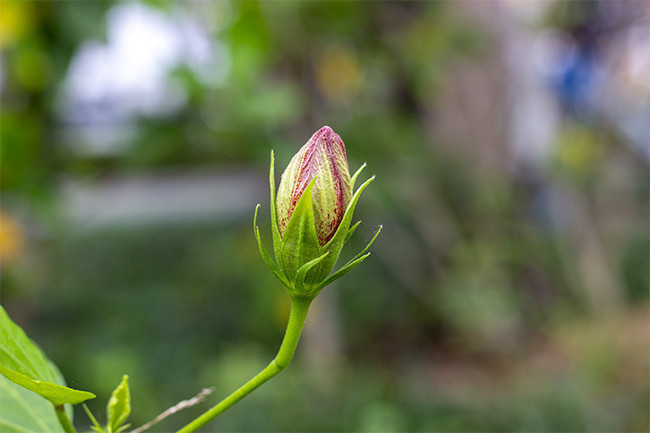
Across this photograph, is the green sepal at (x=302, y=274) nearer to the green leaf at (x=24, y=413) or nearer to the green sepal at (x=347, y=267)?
the green sepal at (x=347, y=267)

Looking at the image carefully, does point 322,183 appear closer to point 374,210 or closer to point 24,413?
point 24,413

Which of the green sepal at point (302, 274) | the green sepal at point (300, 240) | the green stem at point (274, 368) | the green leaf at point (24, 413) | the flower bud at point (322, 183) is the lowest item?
the green leaf at point (24, 413)

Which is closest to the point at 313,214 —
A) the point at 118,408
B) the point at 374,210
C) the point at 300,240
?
the point at 300,240

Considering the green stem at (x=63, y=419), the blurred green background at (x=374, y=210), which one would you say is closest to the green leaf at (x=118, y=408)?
the green stem at (x=63, y=419)

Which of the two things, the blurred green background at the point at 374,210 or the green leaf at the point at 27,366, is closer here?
the green leaf at the point at 27,366

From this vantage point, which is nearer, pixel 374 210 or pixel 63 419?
pixel 63 419

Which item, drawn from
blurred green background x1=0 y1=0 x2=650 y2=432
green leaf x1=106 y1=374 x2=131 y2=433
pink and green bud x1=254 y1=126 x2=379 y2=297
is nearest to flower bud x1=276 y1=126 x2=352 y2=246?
pink and green bud x1=254 y1=126 x2=379 y2=297
